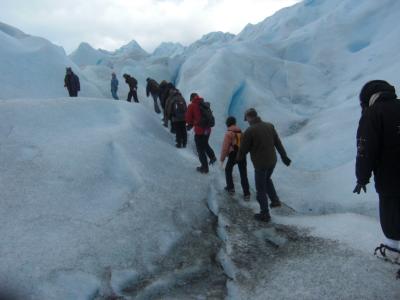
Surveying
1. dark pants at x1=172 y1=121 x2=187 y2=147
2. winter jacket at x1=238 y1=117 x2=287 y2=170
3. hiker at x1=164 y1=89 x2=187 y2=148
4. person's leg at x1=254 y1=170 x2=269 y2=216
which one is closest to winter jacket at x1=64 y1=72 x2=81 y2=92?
hiker at x1=164 y1=89 x2=187 y2=148

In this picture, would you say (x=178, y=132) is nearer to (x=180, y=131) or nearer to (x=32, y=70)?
(x=180, y=131)

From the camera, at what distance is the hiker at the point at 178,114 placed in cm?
889

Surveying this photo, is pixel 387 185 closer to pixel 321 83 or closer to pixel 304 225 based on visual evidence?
pixel 304 225

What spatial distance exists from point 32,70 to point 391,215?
1527 cm

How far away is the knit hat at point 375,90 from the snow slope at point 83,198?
308cm

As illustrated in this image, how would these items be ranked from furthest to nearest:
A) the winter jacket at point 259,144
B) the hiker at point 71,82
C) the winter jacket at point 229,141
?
the hiker at point 71,82
the winter jacket at point 229,141
the winter jacket at point 259,144

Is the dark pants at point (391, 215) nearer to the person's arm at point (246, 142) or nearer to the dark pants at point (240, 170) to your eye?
the person's arm at point (246, 142)

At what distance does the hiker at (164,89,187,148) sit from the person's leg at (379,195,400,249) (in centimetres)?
582

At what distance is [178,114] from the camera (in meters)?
8.92

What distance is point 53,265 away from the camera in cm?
448

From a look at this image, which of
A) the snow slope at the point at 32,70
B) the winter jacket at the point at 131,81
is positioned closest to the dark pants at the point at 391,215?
the winter jacket at the point at 131,81

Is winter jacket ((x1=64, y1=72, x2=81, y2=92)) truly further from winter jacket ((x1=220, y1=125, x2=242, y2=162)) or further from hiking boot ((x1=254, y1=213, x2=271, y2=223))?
hiking boot ((x1=254, y1=213, x2=271, y2=223))

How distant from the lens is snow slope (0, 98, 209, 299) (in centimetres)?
451

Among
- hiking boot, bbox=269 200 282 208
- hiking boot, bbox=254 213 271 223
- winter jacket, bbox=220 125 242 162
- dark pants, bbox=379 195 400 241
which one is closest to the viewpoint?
dark pants, bbox=379 195 400 241
